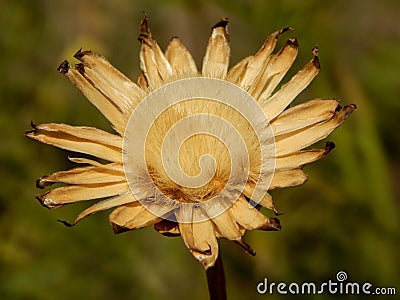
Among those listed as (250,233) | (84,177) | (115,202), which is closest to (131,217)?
(115,202)

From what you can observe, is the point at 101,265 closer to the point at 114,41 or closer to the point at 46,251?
the point at 46,251

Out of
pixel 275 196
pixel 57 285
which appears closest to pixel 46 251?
pixel 57 285

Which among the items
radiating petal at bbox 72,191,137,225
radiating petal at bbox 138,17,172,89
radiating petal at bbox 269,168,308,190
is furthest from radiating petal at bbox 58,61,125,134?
radiating petal at bbox 269,168,308,190

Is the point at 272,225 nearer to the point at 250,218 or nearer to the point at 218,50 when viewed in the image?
the point at 250,218

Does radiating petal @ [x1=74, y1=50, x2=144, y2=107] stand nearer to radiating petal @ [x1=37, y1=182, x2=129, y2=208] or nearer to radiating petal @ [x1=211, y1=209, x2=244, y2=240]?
radiating petal @ [x1=37, y1=182, x2=129, y2=208]

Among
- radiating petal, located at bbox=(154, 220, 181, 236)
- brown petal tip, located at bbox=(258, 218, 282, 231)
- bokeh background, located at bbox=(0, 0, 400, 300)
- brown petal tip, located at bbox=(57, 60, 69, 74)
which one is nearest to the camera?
brown petal tip, located at bbox=(258, 218, 282, 231)

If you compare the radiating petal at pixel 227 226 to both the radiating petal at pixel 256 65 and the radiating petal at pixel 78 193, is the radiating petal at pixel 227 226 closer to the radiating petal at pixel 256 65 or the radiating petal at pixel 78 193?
the radiating petal at pixel 78 193
